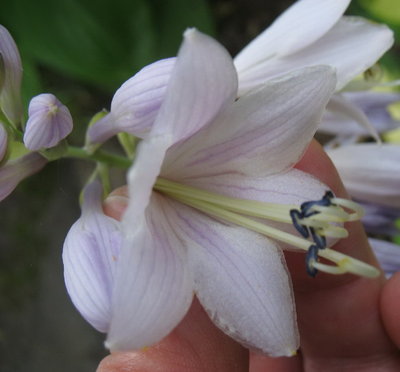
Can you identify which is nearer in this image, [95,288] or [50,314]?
[95,288]

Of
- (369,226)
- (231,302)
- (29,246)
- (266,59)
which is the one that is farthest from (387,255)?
(29,246)

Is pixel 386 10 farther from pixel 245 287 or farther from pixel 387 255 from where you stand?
pixel 245 287

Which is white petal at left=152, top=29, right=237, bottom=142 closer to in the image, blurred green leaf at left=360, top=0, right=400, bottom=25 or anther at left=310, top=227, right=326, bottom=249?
anther at left=310, top=227, right=326, bottom=249

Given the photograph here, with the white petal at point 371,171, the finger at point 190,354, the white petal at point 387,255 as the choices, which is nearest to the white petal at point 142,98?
the finger at point 190,354

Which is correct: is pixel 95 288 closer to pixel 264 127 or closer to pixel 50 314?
pixel 264 127

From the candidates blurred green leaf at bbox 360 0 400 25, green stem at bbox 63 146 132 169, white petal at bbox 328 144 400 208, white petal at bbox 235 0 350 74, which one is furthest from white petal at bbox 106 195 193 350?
blurred green leaf at bbox 360 0 400 25

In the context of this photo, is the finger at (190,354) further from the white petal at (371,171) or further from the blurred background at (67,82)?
the blurred background at (67,82)
